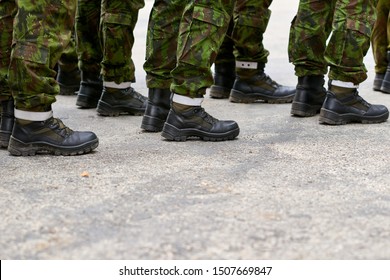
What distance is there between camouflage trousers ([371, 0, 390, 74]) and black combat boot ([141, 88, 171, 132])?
1944mm

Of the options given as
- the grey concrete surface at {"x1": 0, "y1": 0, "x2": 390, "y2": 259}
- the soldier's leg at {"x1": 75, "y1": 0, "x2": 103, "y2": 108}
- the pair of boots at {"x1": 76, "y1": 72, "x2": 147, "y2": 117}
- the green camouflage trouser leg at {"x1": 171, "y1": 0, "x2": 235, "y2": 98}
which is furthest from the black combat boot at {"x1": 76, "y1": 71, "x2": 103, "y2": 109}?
the green camouflage trouser leg at {"x1": 171, "y1": 0, "x2": 235, "y2": 98}

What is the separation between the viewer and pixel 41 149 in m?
3.27

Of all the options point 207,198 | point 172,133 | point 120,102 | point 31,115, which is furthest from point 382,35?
point 207,198

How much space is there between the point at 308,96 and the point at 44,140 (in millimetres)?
1660

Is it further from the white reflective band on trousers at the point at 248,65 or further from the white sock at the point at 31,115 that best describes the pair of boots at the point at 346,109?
the white sock at the point at 31,115

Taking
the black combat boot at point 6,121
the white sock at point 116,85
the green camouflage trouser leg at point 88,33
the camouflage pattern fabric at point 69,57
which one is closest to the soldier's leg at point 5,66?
the black combat boot at point 6,121

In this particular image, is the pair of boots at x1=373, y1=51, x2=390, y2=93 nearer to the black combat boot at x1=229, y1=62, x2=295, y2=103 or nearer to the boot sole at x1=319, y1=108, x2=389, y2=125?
Answer: the black combat boot at x1=229, y1=62, x2=295, y2=103

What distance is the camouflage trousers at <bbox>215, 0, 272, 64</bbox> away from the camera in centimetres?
459

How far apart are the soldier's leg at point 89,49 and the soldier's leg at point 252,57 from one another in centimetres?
84

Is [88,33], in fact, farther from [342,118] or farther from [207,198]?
[207,198]

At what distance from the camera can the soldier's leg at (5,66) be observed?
3.39 m
